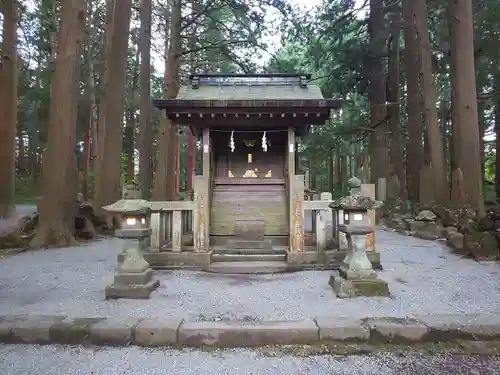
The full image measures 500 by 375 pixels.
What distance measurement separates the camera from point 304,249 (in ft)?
25.0

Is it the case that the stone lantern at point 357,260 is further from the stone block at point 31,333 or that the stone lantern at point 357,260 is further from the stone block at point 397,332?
the stone block at point 31,333

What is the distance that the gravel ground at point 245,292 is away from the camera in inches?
185

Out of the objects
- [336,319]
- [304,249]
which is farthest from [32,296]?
[304,249]

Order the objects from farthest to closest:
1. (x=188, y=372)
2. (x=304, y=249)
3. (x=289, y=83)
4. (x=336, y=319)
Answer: (x=289, y=83), (x=304, y=249), (x=336, y=319), (x=188, y=372)

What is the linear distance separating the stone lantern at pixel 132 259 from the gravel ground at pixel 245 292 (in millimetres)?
181

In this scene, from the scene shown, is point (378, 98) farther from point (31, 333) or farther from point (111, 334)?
point (31, 333)

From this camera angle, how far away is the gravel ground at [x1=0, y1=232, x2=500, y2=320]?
185 inches

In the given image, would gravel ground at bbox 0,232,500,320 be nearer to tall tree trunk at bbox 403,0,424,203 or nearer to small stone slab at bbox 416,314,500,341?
small stone slab at bbox 416,314,500,341

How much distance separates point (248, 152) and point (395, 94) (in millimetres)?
10765

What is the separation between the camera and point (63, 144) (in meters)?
9.84

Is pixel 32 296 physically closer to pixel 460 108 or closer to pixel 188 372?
pixel 188 372

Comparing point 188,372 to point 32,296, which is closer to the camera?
point 188,372

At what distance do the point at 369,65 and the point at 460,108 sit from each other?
601 centimetres

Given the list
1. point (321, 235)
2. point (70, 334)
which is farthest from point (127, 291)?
point (321, 235)
